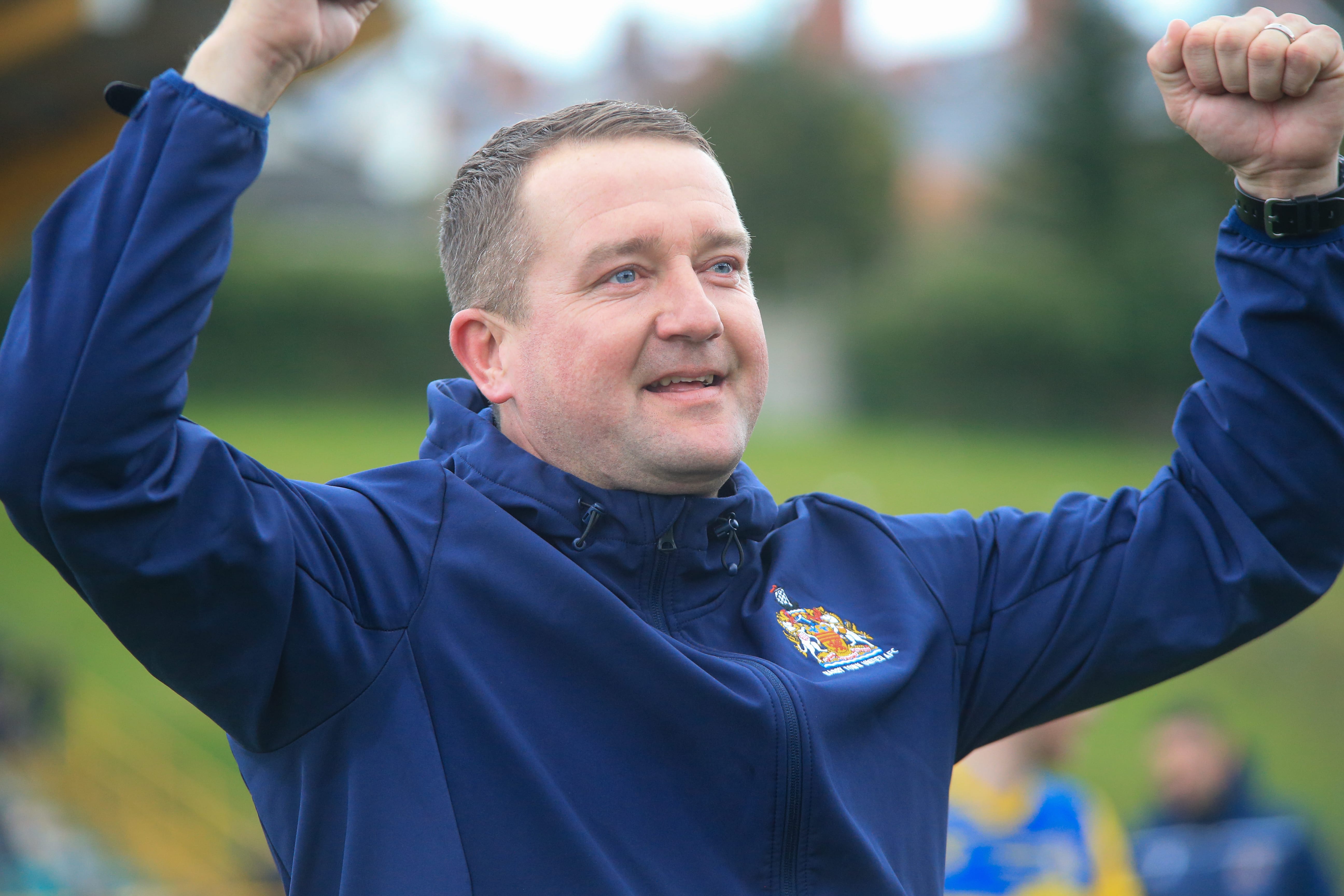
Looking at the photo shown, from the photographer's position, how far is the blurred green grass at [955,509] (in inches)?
482

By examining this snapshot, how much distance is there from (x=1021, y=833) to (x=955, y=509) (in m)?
5.91

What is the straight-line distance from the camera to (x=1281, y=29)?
1698 mm

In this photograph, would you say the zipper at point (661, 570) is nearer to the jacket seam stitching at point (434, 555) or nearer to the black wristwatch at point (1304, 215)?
the jacket seam stitching at point (434, 555)

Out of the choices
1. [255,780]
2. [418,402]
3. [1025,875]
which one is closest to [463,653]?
[255,780]

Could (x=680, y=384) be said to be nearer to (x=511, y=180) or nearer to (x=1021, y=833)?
(x=511, y=180)

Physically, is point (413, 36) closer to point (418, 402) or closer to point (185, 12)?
point (418, 402)

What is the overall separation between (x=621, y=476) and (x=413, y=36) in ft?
101

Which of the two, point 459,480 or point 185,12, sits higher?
point 185,12

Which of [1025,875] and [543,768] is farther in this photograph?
[1025,875]

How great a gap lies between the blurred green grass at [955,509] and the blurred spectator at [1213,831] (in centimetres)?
97

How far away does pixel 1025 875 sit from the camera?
3277mm

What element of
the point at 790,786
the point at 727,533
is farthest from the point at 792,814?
the point at 727,533

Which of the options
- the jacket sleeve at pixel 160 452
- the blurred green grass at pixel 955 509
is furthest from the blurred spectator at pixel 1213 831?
the jacket sleeve at pixel 160 452

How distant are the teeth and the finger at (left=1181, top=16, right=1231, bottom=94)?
0.81 meters
